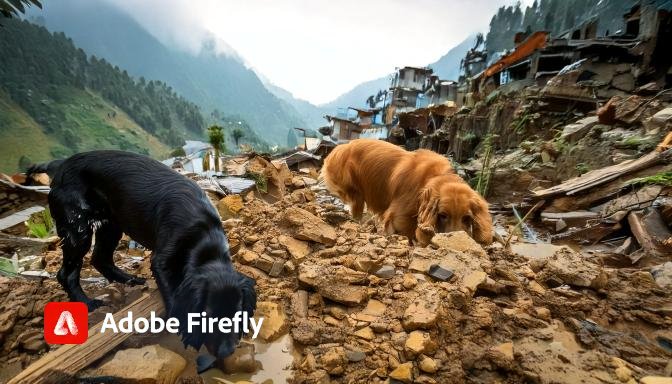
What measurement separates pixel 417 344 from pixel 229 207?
4663mm

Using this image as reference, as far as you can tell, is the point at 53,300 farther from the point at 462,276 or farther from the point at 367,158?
the point at 367,158

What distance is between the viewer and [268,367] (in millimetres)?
2154

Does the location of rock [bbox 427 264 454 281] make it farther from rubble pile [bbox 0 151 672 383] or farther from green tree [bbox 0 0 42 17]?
green tree [bbox 0 0 42 17]

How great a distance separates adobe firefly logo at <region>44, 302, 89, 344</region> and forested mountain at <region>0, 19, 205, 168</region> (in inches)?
2413

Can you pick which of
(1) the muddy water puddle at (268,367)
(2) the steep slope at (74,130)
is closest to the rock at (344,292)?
(1) the muddy water puddle at (268,367)

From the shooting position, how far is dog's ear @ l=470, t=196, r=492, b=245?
13.6 ft

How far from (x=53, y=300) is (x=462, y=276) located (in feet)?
11.9

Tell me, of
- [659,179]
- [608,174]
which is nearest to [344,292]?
[659,179]

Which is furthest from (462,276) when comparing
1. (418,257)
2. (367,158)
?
(367,158)

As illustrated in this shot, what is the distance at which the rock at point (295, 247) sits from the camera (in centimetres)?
330

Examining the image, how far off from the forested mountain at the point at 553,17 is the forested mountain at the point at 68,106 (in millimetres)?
66764

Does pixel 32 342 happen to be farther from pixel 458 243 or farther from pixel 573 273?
pixel 573 273

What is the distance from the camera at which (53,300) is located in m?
2.86

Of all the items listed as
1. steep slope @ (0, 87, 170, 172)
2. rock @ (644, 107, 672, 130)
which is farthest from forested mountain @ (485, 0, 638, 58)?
steep slope @ (0, 87, 170, 172)
